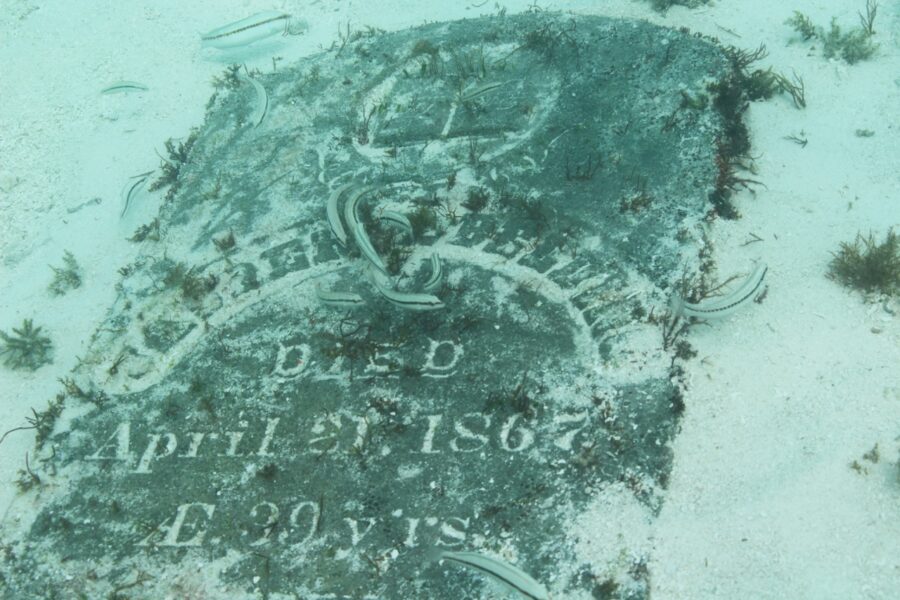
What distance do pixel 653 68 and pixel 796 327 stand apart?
396cm

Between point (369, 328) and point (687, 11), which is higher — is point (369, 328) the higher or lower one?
the lower one

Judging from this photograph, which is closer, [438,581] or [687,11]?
[438,581]

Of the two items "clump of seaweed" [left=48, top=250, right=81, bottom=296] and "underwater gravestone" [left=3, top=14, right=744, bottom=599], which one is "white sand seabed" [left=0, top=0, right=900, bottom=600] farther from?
"underwater gravestone" [left=3, top=14, right=744, bottom=599]

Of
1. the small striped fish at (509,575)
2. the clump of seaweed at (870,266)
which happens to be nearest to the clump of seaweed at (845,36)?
the clump of seaweed at (870,266)

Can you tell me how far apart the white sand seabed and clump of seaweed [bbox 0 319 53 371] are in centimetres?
10

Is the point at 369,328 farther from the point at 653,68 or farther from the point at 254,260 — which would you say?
the point at 653,68

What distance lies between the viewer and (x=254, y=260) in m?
6.99

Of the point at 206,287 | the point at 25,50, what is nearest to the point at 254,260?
the point at 206,287

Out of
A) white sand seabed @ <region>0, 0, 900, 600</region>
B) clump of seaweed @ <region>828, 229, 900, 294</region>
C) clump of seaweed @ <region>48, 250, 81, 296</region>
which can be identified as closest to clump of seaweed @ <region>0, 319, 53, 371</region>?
white sand seabed @ <region>0, 0, 900, 600</region>

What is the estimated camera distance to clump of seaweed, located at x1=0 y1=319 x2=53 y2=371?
6832 millimetres

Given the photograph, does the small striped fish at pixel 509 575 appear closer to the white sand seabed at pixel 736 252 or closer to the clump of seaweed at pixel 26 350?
the white sand seabed at pixel 736 252

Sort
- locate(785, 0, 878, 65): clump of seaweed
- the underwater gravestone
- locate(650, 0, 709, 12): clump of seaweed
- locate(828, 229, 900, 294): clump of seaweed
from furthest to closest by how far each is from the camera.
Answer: locate(650, 0, 709, 12): clump of seaweed < locate(785, 0, 878, 65): clump of seaweed < locate(828, 229, 900, 294): clump of seaweed < the underwater gravestone

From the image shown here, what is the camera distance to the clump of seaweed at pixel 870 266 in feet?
18.0

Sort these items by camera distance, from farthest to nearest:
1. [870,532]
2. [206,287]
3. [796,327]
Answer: [206,287] < [796,327] < [870,532]
